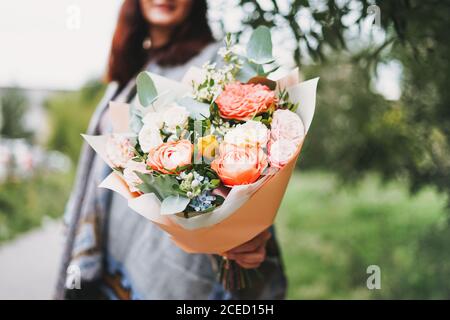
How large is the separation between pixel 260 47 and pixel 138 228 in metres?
0.91

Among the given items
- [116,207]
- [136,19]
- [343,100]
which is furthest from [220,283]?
[343,100]

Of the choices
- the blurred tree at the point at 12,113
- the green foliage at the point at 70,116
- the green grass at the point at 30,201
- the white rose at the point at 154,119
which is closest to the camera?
the white rose at the point at 154,119

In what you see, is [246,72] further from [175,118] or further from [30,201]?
[30,201]

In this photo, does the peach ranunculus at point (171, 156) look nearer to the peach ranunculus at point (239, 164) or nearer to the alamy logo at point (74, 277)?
the peach ranunculus at point (239, 164)

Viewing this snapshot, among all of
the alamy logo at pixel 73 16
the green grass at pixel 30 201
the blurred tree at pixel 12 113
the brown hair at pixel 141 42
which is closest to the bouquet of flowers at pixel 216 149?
the brown hair at pixel 141 42

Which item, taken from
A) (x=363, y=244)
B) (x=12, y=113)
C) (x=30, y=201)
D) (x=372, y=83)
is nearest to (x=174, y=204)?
(x=372, y=83)

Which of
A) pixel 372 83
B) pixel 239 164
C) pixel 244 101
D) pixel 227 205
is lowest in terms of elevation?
pixel 372 83

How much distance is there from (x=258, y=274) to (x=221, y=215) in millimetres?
636

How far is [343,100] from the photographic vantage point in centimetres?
497

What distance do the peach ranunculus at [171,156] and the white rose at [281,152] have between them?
0.70 ft

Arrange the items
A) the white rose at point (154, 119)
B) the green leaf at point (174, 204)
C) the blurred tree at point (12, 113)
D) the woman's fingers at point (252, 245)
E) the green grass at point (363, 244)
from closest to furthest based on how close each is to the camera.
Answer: the green leaf at point (174, 204) < the white rose at point (154, 119) < the woman's fingers at point (252, 245) < the green grass at point (363, 244) < the blurred tree at point (12, 113)

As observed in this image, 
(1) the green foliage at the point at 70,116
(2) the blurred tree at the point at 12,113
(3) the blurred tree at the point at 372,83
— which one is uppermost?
(3) the blurred tree at the point at 372,83

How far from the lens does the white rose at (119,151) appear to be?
60.3 inches

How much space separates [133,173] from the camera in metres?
1.47
